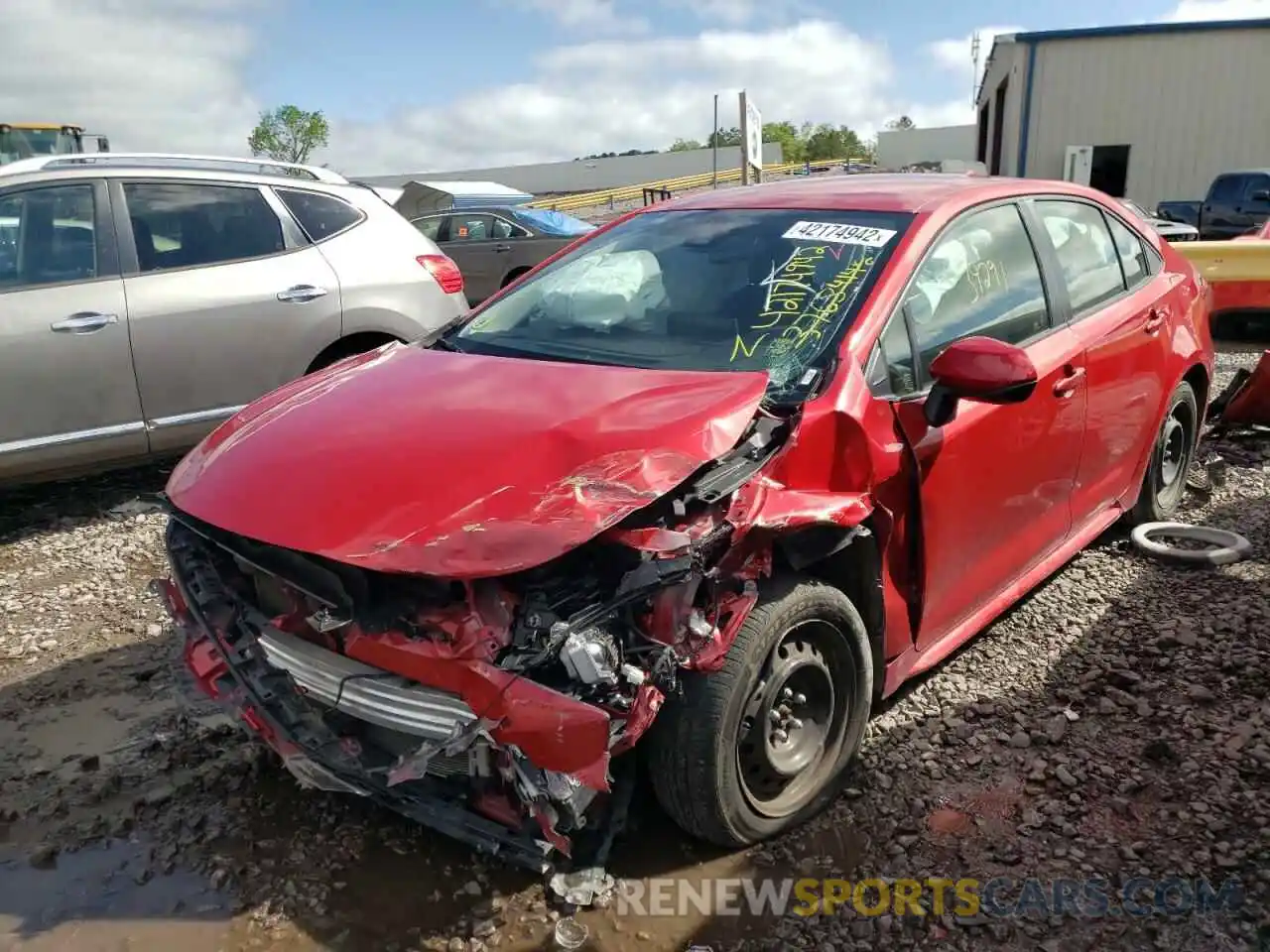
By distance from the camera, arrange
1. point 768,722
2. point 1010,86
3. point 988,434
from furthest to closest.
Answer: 1. point 1010,86
2. point 988,434
3. point 768,722

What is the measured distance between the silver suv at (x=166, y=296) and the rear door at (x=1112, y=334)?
3.61 metres

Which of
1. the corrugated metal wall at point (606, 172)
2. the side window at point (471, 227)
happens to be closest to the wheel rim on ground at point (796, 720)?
the side window at point (471, 227)

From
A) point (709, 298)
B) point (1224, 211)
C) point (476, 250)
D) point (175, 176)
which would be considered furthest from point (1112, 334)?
point (1224, 211)

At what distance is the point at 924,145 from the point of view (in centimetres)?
5084

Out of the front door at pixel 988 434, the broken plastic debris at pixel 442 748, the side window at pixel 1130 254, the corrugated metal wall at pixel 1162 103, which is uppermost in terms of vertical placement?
the corrugated metal wall at pixel 1162 103

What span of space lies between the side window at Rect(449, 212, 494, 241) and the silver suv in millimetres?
8050

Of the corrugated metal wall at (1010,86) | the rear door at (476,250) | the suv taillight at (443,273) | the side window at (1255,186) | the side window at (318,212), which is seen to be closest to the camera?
the side window at (318,212)

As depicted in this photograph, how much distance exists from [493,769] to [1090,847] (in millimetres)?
1621

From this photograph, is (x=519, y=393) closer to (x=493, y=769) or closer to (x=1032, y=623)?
(x=493, y=769)

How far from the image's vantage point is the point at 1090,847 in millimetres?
2588

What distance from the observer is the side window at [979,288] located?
2967mm

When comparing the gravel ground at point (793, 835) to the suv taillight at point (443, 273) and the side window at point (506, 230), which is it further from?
the side window at point (506, 230)

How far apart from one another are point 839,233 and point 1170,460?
8.73 ft

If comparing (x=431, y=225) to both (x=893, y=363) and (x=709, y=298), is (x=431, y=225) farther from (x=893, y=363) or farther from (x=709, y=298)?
(x=893, y=363)
